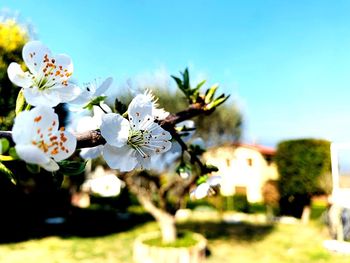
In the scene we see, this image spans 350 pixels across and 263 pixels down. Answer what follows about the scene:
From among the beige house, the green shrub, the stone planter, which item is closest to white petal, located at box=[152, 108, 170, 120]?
the stone planter

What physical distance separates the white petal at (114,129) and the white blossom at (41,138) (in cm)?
7

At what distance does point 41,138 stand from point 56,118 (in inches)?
1.4

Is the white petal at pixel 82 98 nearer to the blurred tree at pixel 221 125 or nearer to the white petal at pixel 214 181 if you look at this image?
the white petal at pixel 214 181

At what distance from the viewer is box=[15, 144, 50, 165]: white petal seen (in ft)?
1.47

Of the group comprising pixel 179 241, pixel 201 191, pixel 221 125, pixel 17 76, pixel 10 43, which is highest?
pixel 10 43

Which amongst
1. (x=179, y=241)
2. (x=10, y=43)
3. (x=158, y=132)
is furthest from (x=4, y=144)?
(x=179, y=241)

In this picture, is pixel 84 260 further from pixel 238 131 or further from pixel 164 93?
pixel 238 131

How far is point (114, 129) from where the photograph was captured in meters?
0.60

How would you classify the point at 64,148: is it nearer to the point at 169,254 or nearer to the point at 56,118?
the point at 56,118

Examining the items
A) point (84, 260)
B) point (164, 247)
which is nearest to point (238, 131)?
point (164, 247)

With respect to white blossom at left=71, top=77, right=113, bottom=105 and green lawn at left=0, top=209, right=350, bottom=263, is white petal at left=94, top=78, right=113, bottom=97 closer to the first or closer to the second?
white blossom at left=71, top=77, right=113, bottom=105

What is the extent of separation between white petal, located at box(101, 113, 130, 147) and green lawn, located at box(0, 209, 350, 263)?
29.0 ft

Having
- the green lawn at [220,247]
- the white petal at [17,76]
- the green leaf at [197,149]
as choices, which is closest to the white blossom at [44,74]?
the white petal at [17,76]

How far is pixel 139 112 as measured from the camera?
636 mm
